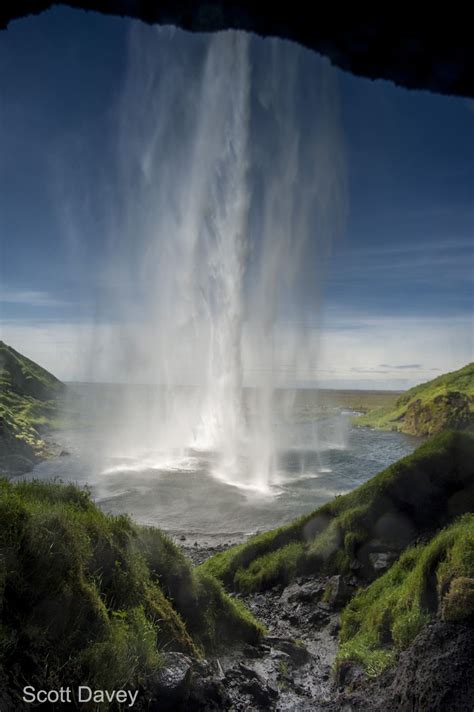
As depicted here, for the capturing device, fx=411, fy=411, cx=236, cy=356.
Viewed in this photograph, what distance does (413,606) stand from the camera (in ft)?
26.4

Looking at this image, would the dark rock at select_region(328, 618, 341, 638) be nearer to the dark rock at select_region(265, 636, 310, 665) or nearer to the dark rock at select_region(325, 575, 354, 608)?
the dark rock at select_region(325, 575, 354, 608)

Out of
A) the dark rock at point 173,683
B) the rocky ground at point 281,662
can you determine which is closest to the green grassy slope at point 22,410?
the rocky ground at point 281,662

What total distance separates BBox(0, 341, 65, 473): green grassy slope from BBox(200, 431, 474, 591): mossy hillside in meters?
40.5

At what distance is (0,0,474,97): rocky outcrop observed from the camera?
3436 mm

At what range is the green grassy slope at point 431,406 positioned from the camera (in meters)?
69.1

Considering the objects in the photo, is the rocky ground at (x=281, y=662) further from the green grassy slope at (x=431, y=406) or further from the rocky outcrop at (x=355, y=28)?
the green grassy slope at (x=431, y=406)

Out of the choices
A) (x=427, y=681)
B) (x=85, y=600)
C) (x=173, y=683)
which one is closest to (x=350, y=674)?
(x=427, y=681)

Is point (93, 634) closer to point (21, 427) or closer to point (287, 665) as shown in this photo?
point (287, 665)

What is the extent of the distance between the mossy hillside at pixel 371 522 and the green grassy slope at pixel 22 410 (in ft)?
133

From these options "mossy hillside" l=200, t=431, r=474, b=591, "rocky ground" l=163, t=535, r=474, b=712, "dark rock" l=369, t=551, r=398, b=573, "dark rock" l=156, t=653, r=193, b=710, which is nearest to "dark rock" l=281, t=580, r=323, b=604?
"mossy hillside" l=200, t=431, r=474, b=591

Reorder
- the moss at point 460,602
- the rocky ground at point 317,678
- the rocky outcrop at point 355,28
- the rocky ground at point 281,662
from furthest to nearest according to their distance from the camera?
the rocky ground at point 281,662 → the moss at point 460,602 → the rocky ground at point 317,678 → the rocky outcrop at point 355,28

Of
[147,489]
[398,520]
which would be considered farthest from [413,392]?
[398,520]

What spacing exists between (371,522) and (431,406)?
7024 centimetres

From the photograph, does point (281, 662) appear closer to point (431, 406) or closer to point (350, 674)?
point (350, 674)
